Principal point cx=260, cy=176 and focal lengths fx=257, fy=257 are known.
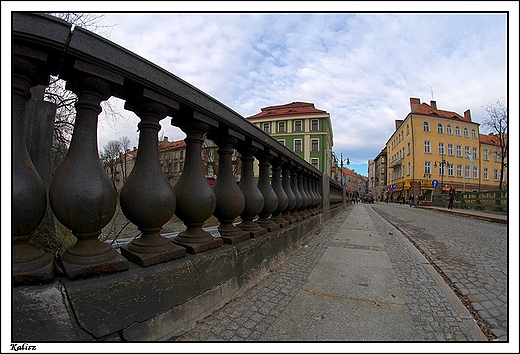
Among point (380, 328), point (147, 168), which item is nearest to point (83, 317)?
point (147, 168)

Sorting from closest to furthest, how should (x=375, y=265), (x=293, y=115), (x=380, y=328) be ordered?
(x=380, y=328), (x=375, y=265), (x=293, y=115)

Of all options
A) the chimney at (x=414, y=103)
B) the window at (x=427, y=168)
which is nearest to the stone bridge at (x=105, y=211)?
the window at (x=427, y=168)

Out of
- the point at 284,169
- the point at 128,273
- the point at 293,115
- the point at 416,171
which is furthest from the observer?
the point at 293,115

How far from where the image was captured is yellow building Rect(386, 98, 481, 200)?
45.4 meters

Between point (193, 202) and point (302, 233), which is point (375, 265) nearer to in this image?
point (302, 233)

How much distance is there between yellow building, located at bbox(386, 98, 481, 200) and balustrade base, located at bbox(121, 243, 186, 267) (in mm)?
50856

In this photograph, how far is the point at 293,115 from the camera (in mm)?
52438

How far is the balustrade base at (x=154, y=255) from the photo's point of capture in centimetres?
142

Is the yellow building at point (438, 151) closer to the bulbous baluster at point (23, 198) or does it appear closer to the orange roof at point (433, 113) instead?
the orange roof at point (433, 113)

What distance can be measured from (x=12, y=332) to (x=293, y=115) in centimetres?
5365

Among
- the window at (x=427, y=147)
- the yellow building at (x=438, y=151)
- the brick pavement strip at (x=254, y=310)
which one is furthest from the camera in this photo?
the window at (x=427, y=147)

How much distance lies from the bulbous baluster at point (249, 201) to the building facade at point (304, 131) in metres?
46.8

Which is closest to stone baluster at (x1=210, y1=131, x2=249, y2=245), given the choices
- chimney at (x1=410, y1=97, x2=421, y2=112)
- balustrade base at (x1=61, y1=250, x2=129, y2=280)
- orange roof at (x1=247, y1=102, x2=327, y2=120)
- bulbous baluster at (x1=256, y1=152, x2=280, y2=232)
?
bulbous baluster at (x1=256, y1=152, x2=280, y2=232)

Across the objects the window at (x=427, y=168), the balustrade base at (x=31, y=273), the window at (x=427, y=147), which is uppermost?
the window at (x=427, y=147)
